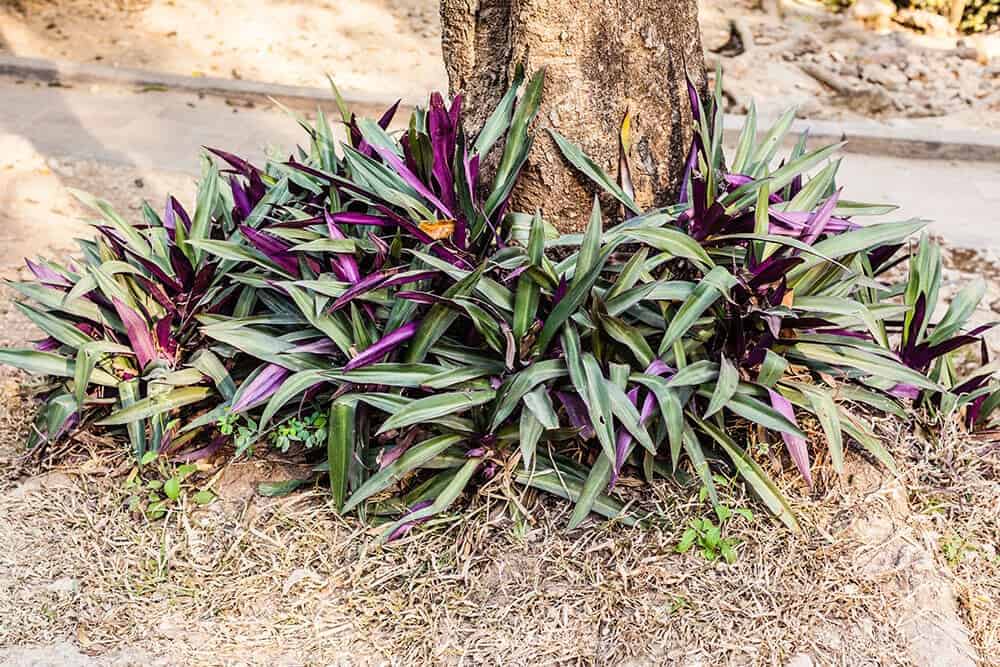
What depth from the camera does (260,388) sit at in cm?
261

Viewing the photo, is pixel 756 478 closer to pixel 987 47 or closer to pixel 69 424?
pixel 69 424

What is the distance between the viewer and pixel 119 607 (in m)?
2.48

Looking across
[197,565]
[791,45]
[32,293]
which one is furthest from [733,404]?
[791,45]

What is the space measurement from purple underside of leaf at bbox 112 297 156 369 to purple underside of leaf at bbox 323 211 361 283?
2.07ft

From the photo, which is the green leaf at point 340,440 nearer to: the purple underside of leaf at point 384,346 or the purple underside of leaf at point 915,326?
the purple underside of leaf at point 384,346

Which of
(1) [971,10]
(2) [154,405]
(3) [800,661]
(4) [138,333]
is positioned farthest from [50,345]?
(1) [971,10]

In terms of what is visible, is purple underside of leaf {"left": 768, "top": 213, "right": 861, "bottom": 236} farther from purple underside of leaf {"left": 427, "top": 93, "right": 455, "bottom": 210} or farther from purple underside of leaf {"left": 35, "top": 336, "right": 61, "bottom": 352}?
purple underside of leaf {"left": 35, "top": 336, "right": 61, "bottom": 352}

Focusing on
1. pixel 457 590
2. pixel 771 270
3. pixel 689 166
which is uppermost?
pixel 689 166

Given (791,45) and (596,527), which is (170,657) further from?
(791,45)

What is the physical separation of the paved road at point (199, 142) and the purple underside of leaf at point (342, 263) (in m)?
2.50

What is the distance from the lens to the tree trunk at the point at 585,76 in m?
2.69

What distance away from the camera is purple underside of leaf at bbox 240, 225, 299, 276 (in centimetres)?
272

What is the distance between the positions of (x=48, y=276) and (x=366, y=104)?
3278mm

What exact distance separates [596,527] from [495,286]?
717 mm
